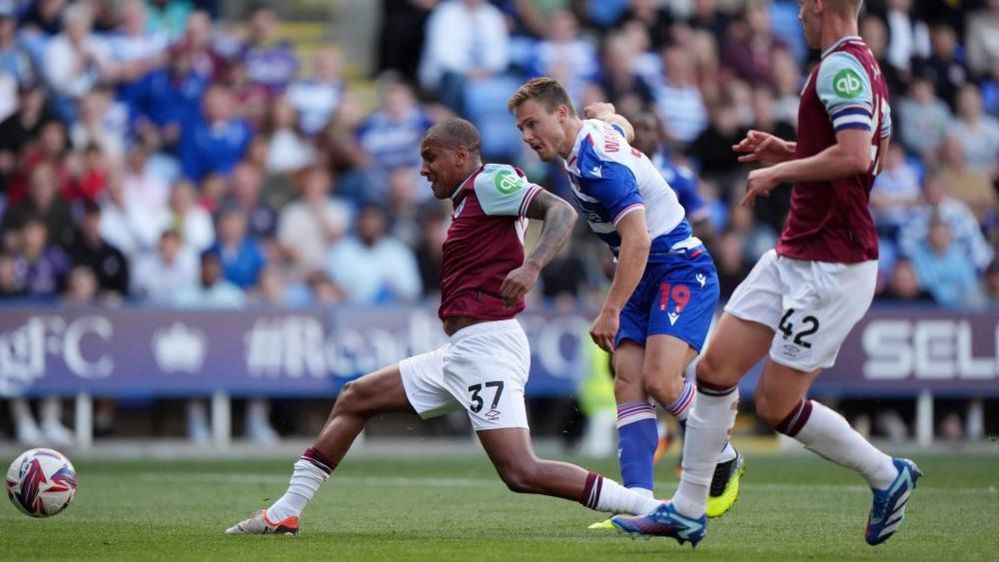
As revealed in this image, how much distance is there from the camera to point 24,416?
16719mm

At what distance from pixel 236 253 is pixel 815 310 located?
37.7 ft

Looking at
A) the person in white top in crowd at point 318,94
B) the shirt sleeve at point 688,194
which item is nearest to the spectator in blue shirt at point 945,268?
the person in white top in crowd at point 318,94

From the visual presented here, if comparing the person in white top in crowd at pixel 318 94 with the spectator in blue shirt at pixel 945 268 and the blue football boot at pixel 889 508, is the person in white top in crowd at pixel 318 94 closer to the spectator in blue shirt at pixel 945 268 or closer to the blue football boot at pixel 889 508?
the spectator in blue shirt at pixel 945 268

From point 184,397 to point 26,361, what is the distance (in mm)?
1717

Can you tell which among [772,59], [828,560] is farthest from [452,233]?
[772,59]

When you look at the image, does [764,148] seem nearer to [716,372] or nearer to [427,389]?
[716,372]

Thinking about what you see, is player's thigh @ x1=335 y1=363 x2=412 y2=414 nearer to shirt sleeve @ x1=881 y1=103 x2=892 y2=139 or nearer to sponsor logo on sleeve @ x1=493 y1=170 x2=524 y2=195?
sponsor logo on sleeve @ x1=493 y1=170 x2=524 y2=195

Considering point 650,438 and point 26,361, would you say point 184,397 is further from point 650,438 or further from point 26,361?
point 650,438

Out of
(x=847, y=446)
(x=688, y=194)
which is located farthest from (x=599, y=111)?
(x=847, y=446)

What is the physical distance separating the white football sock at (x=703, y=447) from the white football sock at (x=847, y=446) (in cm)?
37

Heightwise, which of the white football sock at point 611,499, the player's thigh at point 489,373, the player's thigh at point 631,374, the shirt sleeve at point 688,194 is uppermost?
the shirt sleeve at point 688,194

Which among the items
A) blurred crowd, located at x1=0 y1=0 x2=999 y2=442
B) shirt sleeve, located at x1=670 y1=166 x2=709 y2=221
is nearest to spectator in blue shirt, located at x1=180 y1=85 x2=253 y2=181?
blurred crowd, located at x1=0 y1=0 x2=999 y2=442

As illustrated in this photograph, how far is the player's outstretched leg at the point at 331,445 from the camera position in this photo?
863 cm

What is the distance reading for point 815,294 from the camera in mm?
7461
